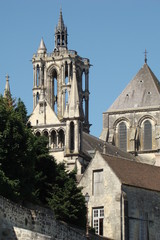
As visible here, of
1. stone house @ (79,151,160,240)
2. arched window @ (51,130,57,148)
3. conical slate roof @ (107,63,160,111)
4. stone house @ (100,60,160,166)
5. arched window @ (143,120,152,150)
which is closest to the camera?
stone house @ (79,151,160,240)

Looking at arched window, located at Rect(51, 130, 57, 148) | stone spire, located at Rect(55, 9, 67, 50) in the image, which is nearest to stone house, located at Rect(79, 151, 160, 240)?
arched window, located at Rect(51, 130, 57, 148)

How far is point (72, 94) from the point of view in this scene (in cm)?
8262

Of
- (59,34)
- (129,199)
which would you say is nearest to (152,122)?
(59,34)

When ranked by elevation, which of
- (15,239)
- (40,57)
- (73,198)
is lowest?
(15,239)

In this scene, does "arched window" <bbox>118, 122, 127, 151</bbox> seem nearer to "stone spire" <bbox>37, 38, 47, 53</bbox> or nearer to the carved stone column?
"stone spire" <bbox>37, 38, 47, 53</bbox>

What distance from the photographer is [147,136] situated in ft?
343

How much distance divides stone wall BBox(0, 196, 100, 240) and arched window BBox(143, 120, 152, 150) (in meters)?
60.7

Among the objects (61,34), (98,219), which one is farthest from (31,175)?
(61,34)

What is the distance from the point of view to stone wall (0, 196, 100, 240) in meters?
35.6

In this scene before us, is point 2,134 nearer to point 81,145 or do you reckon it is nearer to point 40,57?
point 81,145

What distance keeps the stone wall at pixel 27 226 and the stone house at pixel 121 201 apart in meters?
9.22

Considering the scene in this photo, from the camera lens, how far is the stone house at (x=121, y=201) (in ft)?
173

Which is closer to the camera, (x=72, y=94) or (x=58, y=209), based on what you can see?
(x=58, y=209)

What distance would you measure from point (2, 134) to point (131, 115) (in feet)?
202
